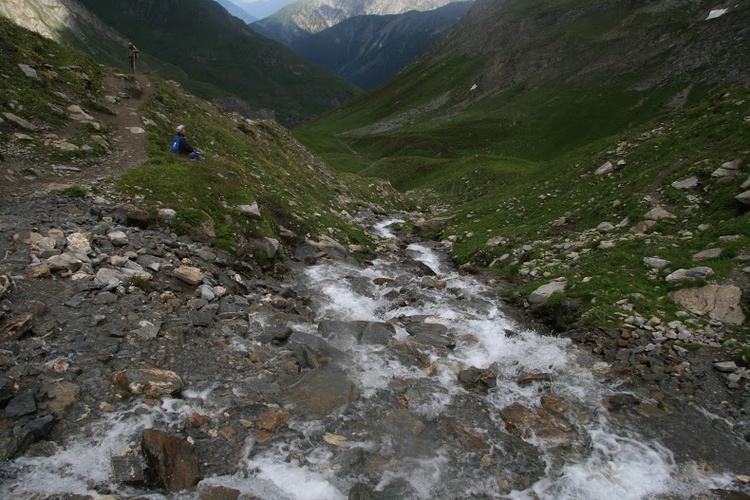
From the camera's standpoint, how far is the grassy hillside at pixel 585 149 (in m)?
17.0

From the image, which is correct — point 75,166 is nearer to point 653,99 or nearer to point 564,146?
point 564,146

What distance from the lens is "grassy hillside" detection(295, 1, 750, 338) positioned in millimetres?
17016

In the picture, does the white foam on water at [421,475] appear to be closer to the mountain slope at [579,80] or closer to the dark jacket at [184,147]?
the dark jacket at [184,147]

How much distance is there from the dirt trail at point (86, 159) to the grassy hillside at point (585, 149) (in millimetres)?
19760

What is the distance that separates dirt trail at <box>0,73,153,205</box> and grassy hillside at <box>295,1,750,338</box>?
19760 millimetres

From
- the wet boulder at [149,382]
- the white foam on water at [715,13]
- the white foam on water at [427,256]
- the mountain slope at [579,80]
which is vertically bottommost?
the white foam on water at [427,256]

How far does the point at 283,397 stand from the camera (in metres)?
10.6

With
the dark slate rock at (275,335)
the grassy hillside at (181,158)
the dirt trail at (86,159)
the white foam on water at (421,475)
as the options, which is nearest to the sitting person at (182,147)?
the grassy hillside at (181,158)

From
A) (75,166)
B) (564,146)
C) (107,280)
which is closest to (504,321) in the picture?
(107,280)

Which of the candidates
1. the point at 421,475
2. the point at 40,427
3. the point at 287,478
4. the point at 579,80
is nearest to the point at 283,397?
the point at 287,478

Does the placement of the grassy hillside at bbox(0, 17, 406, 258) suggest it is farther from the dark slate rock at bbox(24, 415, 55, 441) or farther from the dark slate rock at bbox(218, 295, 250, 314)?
the dark slate rock at bbox(24, 415, 55, 441)

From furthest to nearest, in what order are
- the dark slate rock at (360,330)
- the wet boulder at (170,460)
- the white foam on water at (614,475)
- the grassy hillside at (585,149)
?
the grassy hillside at (585,149)
the dark slate rock at (360,330)
the white foam on water at (614,475)
the wet boulder at (170,460)

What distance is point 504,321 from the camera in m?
16.4

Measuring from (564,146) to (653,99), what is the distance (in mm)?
23697
